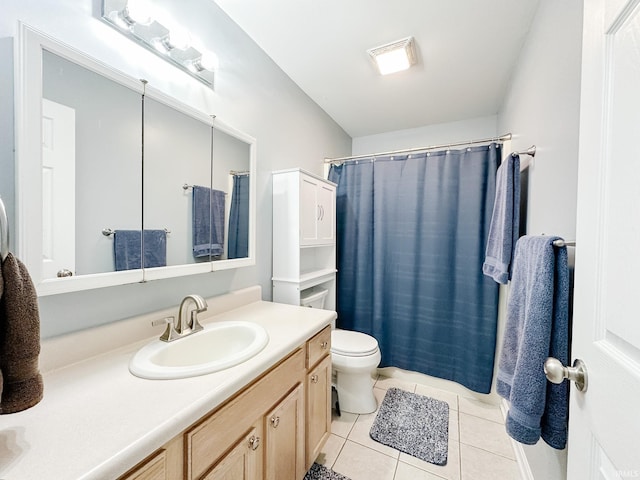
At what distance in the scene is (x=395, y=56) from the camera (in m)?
1.65

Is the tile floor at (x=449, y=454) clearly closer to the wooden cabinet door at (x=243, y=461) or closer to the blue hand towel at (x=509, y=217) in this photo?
the wooden cabinet door at (x=243, y=461)

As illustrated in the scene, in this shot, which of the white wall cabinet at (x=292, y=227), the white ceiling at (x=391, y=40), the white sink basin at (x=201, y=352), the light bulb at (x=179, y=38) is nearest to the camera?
the white sink basin at (x=201, y=352)

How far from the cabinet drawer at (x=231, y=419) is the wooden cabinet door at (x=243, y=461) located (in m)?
0.03

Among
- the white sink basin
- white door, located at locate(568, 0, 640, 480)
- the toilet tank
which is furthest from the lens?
the toilet tank

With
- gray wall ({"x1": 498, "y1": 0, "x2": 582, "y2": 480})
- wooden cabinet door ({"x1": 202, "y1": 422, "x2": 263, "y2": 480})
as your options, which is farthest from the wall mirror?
gray wall ({"x1": 498, "y1": 0, "x2": 582, "y2": 480})

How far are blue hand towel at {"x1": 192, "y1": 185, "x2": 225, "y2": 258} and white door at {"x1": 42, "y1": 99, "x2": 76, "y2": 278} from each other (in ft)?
1.47

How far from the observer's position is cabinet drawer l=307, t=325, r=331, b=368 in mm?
1217

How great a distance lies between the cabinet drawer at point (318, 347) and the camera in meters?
1.22

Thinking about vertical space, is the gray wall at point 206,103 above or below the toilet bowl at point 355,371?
above

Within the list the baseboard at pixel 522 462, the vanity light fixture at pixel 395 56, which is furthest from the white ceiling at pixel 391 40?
the baseboard at pixel 522 462

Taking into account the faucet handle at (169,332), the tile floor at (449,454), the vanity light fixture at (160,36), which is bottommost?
the tile floor at (449,454)

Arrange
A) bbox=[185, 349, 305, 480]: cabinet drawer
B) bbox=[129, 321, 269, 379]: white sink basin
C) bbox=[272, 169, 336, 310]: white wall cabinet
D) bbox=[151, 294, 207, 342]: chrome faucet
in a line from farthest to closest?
bbox=[272, 169, 336, 310]: white wall cabinet
bbox=[151, 294, 207, 342]: chrome faucet
bbox=[129, 321, 269, 379]: white sink basin
bbox=[185, 349, 305, 480]: cabinet drawer

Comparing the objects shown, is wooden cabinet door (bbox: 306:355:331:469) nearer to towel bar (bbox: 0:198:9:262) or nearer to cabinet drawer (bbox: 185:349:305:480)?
cabinet drawer (bbox: 185:349:305:480)

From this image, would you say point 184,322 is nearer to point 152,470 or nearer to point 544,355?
point 152,470
